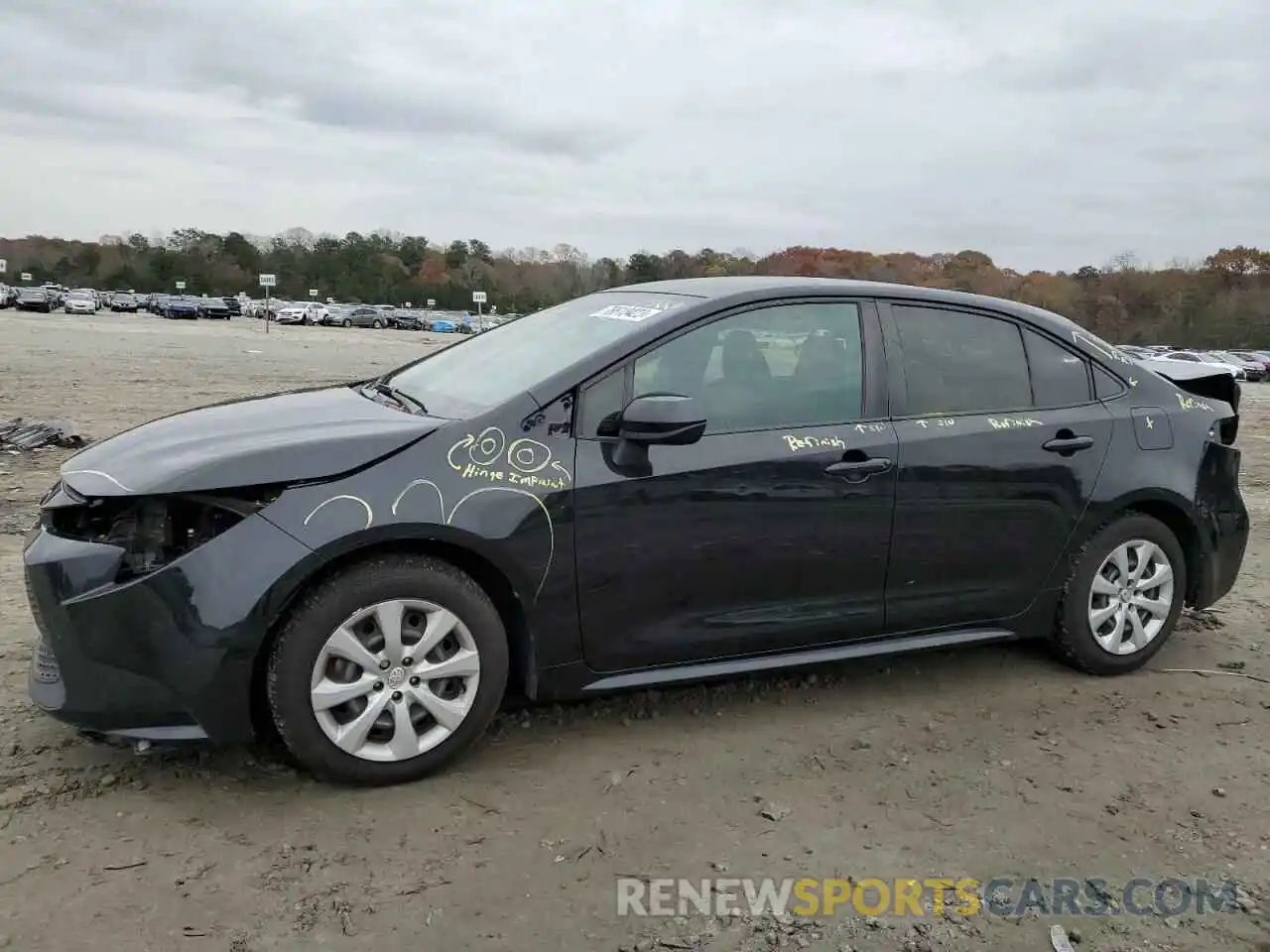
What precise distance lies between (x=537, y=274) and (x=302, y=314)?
43391 mm

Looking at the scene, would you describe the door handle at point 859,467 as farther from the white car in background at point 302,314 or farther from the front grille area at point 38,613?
the white car in background at point 302,314

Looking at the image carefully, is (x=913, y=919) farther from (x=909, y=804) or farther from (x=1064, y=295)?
(x=1064, y=295)

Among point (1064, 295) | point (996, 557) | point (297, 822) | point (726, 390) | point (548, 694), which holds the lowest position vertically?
point (297, 822)

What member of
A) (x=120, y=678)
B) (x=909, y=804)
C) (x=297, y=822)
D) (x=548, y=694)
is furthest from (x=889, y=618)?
(x=120, y=678)

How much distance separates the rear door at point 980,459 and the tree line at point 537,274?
49186 millimetres

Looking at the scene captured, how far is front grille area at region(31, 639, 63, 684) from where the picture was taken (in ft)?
10.1

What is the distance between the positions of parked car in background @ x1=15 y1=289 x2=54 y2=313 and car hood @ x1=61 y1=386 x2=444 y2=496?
61026 mm

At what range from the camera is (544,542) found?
10.8 ft

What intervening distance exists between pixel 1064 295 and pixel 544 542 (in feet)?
275

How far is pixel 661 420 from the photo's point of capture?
3.25m

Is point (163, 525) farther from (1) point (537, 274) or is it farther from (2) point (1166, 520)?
(1) point (537, 274)

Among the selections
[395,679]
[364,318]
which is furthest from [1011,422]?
[364,318]

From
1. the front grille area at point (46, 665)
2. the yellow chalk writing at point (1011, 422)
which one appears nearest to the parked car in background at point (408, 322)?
the yellow chalk writing at point (1011, 422)

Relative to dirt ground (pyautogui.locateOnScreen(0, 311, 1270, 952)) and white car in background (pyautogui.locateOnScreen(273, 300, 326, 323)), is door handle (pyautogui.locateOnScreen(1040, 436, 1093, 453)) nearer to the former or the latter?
dirt ground (pyautogui.locateOnScreen(0, 311, 1270, 952))
